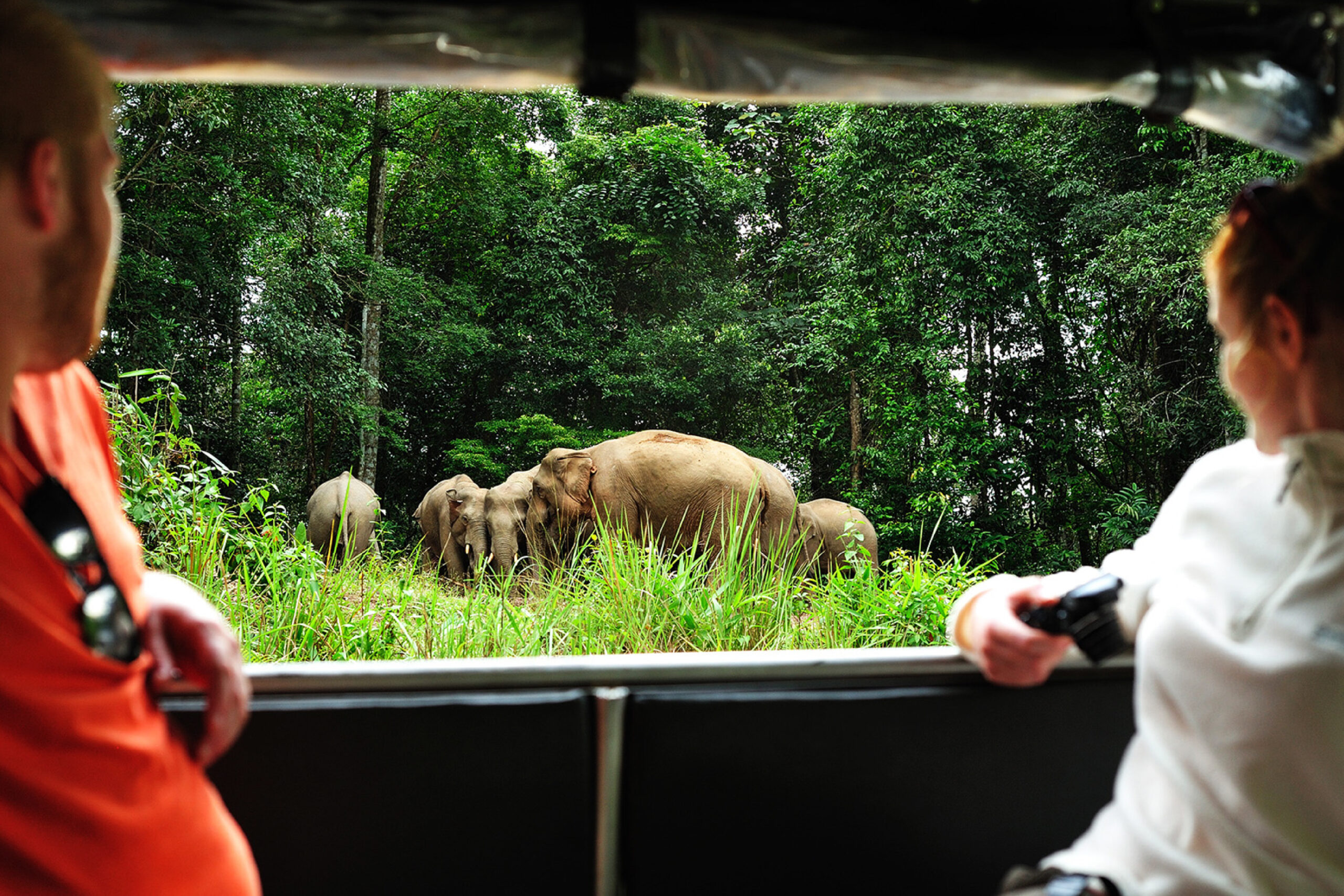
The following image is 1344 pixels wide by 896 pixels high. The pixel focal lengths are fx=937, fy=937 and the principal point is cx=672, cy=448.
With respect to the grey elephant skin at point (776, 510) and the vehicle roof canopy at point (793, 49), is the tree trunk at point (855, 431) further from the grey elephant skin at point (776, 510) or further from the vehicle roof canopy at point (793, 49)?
the vehicle roof canopy at point (793, 49)

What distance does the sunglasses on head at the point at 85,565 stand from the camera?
61 centimetres

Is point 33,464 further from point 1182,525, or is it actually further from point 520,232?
point 520,232

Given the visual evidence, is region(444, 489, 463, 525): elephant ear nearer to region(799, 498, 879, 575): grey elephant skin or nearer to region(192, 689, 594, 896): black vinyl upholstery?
region(799, 498, 879, 575): grey elephant skin

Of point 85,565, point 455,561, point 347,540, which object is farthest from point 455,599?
point 455,561

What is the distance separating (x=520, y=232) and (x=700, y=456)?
21.3 ft

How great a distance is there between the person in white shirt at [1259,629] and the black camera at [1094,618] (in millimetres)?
84

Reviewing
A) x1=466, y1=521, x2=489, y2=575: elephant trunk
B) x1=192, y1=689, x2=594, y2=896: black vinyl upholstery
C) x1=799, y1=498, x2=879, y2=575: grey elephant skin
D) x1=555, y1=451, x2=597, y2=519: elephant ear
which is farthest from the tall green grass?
x1=799, y1=498, x2=879, y2=575: grey elephant skin

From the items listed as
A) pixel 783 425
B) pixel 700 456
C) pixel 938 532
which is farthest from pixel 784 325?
pixel 700 456

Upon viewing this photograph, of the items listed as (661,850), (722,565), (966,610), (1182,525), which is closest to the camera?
(1182,525)

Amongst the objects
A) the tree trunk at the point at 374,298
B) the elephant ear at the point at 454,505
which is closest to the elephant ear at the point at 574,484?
the elephant ear at the point at 454,505

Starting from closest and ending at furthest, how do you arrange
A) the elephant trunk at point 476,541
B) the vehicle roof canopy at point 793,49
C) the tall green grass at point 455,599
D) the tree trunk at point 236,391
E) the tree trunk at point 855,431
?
the vehicle roof canopy at point 793,49, the tall green grass at point 455,599, the elephant trunk at point 476,541, the tree trunk at point 236,391, the tree trunk at point 855,431

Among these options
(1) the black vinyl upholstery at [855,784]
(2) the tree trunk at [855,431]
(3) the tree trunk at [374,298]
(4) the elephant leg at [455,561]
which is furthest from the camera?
(2) the tree trunk at [855,431]

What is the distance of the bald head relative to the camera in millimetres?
571

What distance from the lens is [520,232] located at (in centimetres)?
1280
